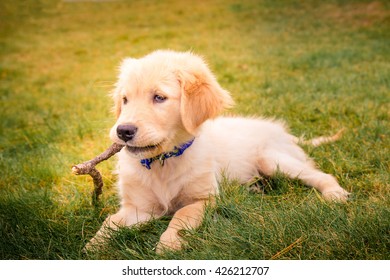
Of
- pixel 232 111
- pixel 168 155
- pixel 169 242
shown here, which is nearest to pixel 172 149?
pixel 168 155

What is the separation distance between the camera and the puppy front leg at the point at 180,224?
2.22 metres

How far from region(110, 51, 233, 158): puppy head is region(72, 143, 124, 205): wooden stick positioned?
0.22 m

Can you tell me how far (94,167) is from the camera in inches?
103

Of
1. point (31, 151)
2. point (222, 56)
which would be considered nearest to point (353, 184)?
point (31, 151)

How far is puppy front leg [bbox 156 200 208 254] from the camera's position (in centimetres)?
222

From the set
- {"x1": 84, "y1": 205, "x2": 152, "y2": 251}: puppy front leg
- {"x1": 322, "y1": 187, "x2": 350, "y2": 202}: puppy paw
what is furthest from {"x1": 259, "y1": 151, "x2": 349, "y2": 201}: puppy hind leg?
{"x1": 84, "y1": 205, "x2": 152, "y2": 251}: puppy front leg

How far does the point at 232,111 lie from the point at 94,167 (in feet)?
7.81

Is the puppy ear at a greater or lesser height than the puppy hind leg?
greater

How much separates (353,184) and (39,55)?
7.93 m

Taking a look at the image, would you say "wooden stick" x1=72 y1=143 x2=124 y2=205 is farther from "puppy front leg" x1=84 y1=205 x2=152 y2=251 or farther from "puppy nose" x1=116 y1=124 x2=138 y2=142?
"puppy nose" x1=116 y1=124 x2=138 y2=142

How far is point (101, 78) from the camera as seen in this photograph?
7.30 meters

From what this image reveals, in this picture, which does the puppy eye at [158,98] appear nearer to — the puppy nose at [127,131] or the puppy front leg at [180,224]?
the puppy nose at [127,131]
